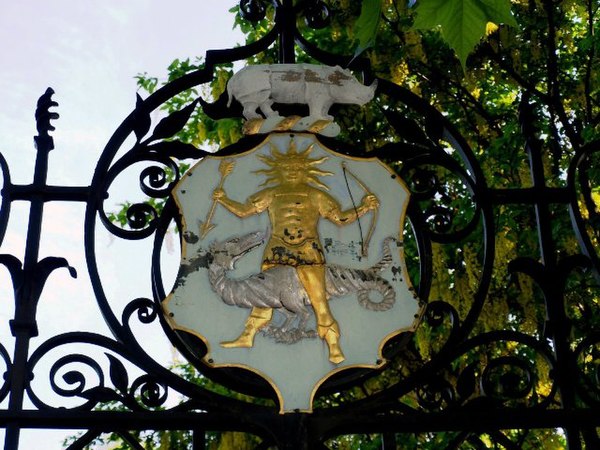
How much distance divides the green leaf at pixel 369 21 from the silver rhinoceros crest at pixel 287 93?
7.85 feet

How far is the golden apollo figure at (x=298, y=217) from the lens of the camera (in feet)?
17.5

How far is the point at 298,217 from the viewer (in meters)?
5.56

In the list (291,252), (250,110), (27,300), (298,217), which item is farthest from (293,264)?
(27,300)

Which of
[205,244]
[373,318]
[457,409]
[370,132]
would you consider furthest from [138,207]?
[370,132]

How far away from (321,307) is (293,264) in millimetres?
226

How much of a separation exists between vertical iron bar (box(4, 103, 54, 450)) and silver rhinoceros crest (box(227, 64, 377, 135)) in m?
0.89

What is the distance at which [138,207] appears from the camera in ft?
18.4

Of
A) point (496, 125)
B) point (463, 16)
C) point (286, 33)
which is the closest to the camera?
point (463, 16)

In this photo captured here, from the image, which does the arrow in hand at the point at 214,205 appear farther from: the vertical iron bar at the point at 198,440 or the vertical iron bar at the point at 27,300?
the vertical iron bar at the point at 198,440

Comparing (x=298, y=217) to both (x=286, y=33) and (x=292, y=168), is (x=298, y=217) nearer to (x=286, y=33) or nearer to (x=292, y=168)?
(x=292, y=168)

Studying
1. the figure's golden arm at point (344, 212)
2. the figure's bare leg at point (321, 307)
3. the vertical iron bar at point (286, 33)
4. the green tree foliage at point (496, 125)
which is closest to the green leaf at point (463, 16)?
the figure's bare leg at point (321, 307)

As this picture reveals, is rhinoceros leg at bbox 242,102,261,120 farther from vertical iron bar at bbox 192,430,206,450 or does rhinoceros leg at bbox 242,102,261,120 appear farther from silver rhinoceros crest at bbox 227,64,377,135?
vertical iron bar at bbox 192,430,206,450

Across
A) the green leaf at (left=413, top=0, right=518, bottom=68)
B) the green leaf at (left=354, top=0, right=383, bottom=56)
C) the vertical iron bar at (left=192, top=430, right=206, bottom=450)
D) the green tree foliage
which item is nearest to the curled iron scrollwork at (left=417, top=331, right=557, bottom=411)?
the vertical iron bar at (left=192, top=430, right=206, bottom=450)

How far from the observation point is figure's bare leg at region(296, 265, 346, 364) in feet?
17.3
